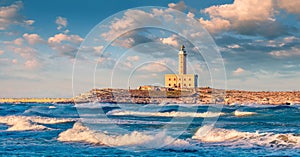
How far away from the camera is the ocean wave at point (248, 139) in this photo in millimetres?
17062

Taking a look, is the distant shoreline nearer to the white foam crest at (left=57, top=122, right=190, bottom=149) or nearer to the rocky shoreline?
the rocky shoreline

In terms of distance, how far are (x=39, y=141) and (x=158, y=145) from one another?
598 centimetres

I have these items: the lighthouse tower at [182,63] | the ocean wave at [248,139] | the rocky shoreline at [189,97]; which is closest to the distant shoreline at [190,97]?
the rocky shoreline at [189,97]

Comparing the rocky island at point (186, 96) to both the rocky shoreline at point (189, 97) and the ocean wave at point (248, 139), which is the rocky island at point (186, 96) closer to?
the rocky shoreline at point (189, 97)

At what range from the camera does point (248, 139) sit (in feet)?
61.2

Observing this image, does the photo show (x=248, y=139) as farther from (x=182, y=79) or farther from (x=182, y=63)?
(x=182, y=63)

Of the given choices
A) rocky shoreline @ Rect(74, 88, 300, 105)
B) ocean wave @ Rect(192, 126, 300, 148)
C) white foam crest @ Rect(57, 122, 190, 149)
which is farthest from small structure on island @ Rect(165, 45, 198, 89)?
white foam crest @ Rect(57, 122, 190, 149)

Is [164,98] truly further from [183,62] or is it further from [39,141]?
[39,141]

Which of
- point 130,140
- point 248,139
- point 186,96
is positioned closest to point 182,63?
point 186,96

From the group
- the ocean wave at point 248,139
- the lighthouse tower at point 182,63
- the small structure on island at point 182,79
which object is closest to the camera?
the ocean wave at point 248,139

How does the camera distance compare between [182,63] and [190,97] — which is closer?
[190,97]

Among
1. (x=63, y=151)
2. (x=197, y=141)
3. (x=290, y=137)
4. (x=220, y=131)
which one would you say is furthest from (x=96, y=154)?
(x=290, y=137)

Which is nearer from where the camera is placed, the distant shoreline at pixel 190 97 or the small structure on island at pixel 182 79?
the small structure on island at pixel 182 79

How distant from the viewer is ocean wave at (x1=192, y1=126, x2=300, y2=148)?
56.0ft
